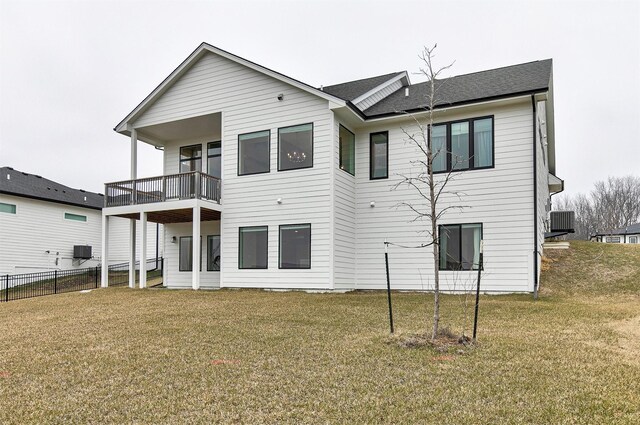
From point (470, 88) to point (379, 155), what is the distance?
132 inches

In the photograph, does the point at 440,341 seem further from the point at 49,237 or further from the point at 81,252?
the point at 81,252

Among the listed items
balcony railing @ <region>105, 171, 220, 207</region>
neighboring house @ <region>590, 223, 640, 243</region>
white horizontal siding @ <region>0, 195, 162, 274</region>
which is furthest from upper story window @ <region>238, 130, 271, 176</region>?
neighboring house @ <region>590, 223, 640, 243</region>

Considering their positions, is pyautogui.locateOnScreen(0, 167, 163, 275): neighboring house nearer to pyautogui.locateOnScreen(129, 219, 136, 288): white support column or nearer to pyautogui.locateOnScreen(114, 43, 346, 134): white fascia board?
pyautogui.locateOnScreen(129, 219, 136, 288): white support column

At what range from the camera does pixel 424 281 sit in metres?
13.0

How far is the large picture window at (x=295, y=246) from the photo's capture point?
1321cm

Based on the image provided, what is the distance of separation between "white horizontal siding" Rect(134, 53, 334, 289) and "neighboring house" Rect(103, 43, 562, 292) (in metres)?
0.04

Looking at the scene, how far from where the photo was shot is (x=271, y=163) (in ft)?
45.9

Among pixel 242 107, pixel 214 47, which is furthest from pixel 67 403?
pixel 214 47

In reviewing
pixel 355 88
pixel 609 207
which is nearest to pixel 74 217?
pixel 355 88

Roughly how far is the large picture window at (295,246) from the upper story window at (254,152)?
6.94ft

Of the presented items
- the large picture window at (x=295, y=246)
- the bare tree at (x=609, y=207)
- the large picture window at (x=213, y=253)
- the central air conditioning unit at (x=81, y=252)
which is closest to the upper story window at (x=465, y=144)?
the large picture window at (x=295, y=246)

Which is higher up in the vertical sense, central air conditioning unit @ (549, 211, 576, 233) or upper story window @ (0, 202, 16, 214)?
upper story window @ (0, 202, 16, 214)

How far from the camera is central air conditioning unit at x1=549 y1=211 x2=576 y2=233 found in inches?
696

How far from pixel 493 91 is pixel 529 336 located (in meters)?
8.19
